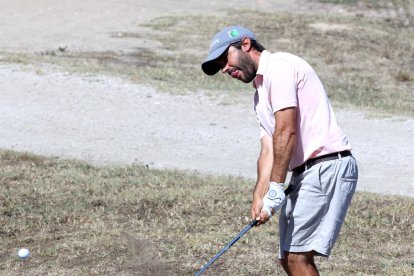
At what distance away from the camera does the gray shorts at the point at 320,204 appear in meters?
Answer: 5.21

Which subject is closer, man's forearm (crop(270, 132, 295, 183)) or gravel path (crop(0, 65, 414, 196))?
man's forearm (crop(270, 132, 295, 183))

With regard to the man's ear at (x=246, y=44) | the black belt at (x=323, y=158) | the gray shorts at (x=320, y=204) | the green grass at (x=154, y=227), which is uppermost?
the man's ear at (x=246, y=44)

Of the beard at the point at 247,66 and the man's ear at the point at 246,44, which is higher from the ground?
the man's ear at the point at 246,44

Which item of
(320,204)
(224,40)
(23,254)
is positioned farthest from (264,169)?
(23,254)

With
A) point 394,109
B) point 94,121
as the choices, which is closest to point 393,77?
point 394,109

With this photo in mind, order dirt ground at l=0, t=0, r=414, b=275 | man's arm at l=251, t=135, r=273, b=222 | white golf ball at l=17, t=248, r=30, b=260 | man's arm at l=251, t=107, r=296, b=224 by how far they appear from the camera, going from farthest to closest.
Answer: dirt ground at l=0, t=0, r=414, b=275 → white golf ball at l=17, t=248, r=30, b=260 → man's arm at l=251, t=135, r=273, b=222 → man's arm at l=251, t=107, r=296, b=224

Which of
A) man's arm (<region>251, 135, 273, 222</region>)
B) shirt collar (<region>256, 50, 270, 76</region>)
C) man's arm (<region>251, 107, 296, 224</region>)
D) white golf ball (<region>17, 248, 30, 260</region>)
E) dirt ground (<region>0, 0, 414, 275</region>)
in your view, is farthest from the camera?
dirt ground (<region>0, 0, 414, 275</region>)

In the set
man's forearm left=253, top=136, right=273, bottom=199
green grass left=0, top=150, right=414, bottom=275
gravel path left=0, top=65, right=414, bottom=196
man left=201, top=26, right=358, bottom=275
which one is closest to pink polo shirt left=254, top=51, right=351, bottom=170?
man left=201, top=26, right=358, bottom=275

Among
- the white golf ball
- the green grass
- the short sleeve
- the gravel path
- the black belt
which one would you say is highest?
the short sleeve

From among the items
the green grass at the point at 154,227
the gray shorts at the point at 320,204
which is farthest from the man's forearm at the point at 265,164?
the green grass at the point at 154,227

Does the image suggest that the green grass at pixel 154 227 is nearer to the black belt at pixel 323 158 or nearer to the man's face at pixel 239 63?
the black belt at pixel 323 158

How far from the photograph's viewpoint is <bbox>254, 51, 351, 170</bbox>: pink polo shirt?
16.7ft

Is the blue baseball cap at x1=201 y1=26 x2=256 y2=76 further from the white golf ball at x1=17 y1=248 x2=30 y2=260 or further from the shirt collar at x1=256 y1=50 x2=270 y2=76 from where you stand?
the white golf ball at x1=17 y1=248 x2=30 y2=260

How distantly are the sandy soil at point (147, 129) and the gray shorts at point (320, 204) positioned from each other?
4.54m
